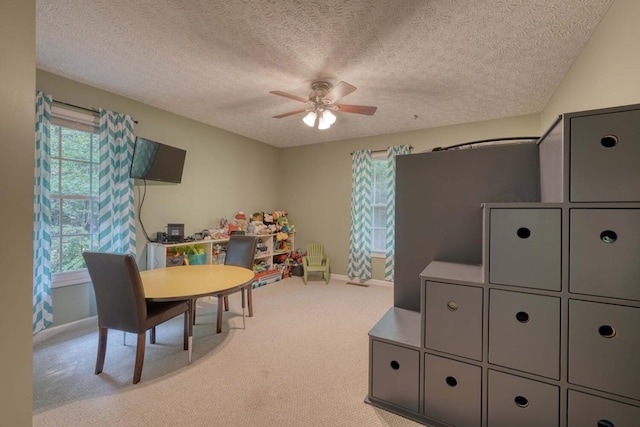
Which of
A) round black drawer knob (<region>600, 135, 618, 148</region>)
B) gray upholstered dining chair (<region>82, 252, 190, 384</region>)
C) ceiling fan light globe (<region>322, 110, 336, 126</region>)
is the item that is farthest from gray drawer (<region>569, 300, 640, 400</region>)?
gray upholstered dining chair (<region>82, 252, 190, 384</region>)

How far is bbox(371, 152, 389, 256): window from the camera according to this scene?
478cm

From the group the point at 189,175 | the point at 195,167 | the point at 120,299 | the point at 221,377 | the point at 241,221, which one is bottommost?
the point at 221,377

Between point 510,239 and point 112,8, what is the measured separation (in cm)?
274

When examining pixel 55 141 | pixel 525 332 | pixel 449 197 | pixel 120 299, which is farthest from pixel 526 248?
pixel 55 141

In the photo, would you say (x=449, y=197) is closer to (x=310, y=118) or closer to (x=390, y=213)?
(x=310, y=118)

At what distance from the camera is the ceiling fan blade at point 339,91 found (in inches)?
91.5

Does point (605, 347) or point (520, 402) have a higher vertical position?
point (605, 347)

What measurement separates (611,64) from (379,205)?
10.8 ft

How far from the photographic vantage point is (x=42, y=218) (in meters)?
2.57

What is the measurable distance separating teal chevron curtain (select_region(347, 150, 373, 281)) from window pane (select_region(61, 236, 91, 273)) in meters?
3.69

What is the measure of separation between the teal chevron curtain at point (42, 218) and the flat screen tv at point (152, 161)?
736 millimetres

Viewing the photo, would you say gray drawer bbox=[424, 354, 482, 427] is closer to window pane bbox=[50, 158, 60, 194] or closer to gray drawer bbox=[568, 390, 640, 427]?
gray drawer bbox=[568, 390, 640, 427]

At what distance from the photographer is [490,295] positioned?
1295mm

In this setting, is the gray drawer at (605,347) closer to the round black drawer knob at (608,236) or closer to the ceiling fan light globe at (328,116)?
the round black drawer knob at (608,236)
